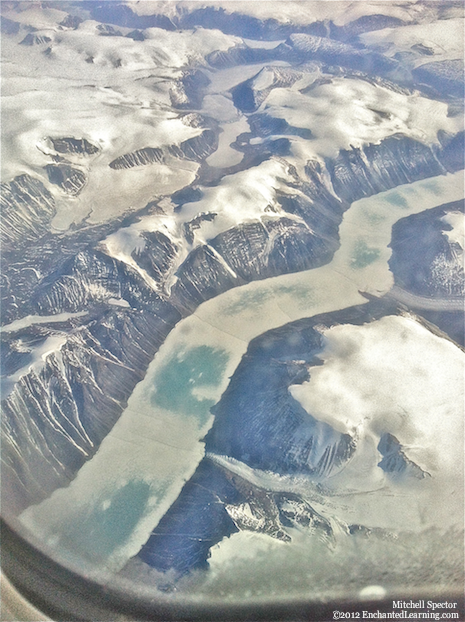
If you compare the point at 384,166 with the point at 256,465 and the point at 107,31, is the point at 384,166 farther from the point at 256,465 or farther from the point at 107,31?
the point at 107,31

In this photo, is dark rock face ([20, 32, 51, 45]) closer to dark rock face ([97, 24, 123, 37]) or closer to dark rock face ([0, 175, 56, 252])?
dark rock face ([97, 24, 123, 37])

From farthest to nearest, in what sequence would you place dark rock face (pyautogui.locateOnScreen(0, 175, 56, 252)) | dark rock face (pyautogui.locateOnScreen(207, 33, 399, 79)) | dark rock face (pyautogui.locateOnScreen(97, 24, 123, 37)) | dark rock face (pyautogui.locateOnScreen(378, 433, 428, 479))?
dark rock face (pyautogui.locateOnScreen(97, 24, 123, 37)), dark rock face (pyautogui.locateOnScreen(207, 33, 399, 79)), dark rock face (pyautogui.locateOnScreen(0, 175, 56, 252)), dark rock face (pyautogui.locateOnScreen(378, 433, 428, 479))

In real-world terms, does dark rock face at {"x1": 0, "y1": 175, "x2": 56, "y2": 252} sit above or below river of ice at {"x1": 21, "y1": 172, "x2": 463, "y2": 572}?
above

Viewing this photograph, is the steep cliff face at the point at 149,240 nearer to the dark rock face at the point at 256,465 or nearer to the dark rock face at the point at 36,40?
the dark rock face at the point at 256,465

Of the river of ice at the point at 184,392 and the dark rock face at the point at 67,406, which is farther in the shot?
the dark rock face at the point at 67,406

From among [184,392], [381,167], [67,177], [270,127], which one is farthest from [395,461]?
[270,127]

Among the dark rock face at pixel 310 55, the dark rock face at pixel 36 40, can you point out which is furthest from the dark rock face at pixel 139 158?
the dark rock face at pixel 36 40

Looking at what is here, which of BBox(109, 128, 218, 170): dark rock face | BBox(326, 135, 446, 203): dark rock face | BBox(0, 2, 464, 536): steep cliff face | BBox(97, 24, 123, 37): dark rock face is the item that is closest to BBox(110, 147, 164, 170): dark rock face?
BBox(109, 128, 218, 170): dark rock face
